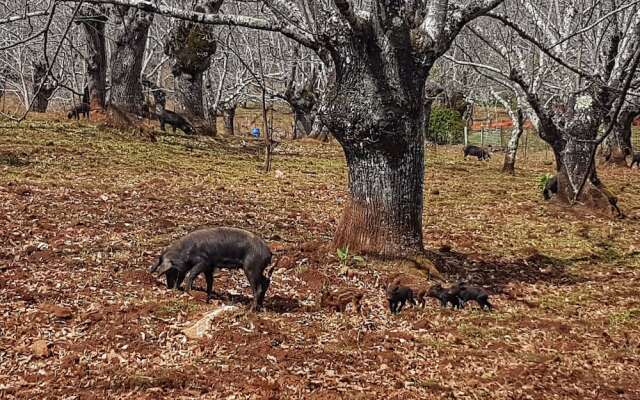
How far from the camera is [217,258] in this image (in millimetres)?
6031

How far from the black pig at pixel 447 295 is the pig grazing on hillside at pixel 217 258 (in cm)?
169

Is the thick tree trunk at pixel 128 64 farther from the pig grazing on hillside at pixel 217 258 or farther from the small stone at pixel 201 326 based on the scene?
the small stone at pixel 201 326

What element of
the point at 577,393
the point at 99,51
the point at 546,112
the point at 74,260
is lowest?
the point at 577,393

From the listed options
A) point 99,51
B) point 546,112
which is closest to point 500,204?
point 546,112

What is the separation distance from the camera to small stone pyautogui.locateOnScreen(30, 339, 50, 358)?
4.64m

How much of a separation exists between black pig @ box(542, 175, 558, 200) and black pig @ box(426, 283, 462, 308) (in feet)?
24.5

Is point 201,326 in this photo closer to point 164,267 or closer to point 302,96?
point 164,267

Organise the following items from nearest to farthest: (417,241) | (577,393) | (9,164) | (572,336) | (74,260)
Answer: (577,393), (572,336), (74,260), (417,241), (9,164)

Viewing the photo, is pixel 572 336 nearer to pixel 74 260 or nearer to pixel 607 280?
pixel 607 280

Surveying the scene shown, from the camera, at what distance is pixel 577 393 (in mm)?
4707

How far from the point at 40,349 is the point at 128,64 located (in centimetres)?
1305

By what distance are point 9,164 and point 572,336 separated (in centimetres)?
977

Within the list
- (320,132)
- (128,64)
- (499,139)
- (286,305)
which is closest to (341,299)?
(286,305)

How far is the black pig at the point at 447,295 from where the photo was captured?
6.31 metres
